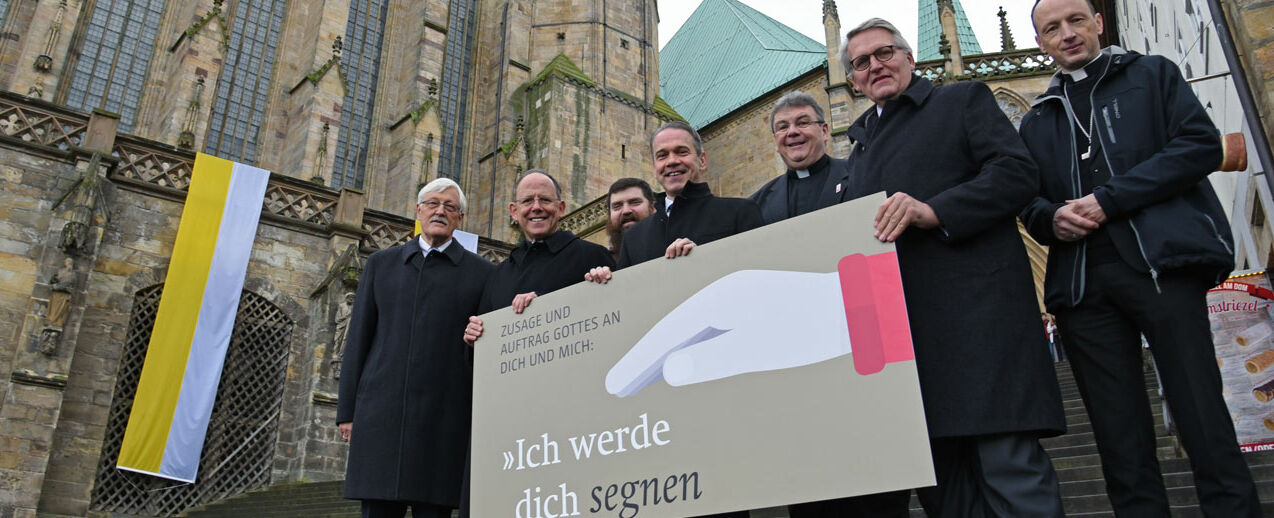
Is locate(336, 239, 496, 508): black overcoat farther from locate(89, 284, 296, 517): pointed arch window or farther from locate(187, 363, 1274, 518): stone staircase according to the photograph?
locate(89, 284, 296, 517): pointed arch window

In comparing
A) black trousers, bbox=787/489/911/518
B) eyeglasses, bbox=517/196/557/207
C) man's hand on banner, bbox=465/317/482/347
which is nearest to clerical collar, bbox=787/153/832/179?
eyeglasses, bbox=517/196/557/207

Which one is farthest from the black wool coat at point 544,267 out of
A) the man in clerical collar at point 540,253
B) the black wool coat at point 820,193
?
the black wool coat at point 820,193

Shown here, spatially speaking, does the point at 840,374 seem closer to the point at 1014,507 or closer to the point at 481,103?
the point at 1014,507

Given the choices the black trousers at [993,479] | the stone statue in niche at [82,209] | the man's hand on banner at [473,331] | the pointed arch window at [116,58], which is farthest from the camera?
the pointed arch window at [116,58]

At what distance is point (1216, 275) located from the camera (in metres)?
2.19

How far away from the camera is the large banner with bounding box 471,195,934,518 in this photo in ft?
6.68

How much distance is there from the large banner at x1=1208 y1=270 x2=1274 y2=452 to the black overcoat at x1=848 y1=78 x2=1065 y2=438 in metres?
2.77

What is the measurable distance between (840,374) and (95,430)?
10778mm

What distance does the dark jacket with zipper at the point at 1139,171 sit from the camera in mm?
2170

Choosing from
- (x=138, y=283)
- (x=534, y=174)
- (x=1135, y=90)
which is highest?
(x=138, y=283)

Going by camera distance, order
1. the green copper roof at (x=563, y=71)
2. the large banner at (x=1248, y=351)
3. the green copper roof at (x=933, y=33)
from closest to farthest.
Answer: the large banner at (x=1248, y=351)
the green copper roof at (x=933, y=33)
the green copper roof at (x=563, y=71)

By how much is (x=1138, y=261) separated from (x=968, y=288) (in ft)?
1.58

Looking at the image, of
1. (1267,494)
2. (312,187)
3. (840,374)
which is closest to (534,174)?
(840,374)

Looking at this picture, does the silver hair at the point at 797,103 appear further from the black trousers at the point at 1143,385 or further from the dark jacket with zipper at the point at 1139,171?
the black trousers at the point at 1143,385
